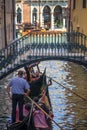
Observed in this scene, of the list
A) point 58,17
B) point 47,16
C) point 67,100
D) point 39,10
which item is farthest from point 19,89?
point 47,16

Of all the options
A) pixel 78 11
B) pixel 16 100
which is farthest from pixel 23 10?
pixel 16 100

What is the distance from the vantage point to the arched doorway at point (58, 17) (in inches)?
2435

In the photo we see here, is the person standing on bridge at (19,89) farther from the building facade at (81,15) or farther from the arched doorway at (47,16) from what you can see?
the arched doorway at (47,16)

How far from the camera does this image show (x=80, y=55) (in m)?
17.9

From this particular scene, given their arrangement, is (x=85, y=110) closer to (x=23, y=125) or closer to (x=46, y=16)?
(x=23, y=125)

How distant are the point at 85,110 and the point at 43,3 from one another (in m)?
50.3

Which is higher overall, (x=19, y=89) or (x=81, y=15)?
(x=81, y=15)

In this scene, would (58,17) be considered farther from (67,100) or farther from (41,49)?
(67,100)

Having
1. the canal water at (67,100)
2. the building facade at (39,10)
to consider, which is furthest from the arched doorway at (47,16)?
the canal water at (67,100)

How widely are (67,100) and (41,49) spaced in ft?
7.18

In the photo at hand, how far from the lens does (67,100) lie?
17.2m

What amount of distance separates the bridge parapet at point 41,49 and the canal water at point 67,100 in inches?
39.9

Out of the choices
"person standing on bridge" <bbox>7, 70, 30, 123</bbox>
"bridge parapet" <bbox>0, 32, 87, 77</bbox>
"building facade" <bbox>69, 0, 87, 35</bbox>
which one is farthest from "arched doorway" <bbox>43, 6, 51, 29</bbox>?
"person standing on bridge" <bbox>7, 70, 30, 123</bbox>

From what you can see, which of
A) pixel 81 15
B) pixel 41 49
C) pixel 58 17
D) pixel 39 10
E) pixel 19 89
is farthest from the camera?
pixel 39 10
